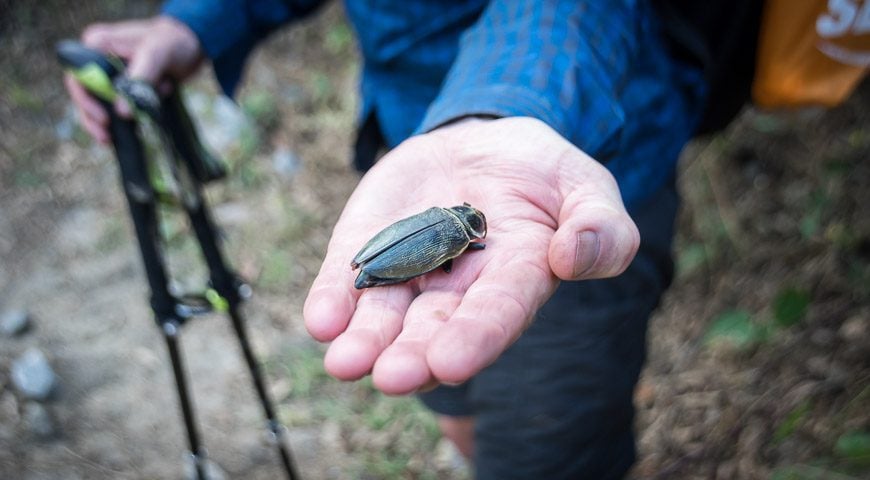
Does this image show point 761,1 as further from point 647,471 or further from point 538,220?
point 647,471

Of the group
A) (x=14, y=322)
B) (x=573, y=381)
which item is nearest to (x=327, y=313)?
(x=573, y=381)

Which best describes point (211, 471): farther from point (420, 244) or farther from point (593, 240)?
point (593, 240)

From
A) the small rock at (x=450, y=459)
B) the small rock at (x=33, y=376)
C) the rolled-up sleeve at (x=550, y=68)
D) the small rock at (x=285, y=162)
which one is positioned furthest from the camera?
the small rock at (x=285, y=162)

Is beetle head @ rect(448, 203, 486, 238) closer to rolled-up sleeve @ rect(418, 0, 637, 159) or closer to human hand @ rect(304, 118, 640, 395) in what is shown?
human hand @ rect(304, 118, 640, 395)

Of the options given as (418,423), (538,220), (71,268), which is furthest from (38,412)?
(538,220)

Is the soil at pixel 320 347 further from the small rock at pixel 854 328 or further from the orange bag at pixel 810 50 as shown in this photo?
the orange bag at pixel 810 50

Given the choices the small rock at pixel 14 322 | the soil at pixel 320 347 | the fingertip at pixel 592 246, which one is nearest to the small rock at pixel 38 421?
the soil at pixel 320 347
